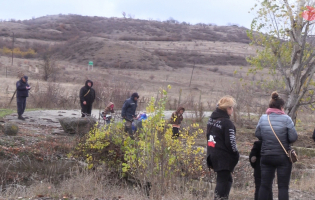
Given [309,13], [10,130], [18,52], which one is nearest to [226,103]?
[309,13]

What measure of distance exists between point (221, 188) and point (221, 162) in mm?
402

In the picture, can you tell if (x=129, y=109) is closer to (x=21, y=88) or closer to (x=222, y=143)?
(x=21, y=88)

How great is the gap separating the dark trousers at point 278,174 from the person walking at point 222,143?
456 millimetres

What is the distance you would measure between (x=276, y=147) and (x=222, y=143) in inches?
29.2

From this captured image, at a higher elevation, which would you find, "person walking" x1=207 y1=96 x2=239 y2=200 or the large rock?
"person walking" x1=207 y1=96 x2=239 y2=200

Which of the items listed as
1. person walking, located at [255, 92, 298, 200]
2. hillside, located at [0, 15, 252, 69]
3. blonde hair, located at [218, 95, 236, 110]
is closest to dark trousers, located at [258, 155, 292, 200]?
person walking, located at [255, 92, 298, 200]

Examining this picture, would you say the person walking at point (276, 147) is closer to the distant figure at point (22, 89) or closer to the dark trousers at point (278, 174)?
the dark trousers at point (278, 174)

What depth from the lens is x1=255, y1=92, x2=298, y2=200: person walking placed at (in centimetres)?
548

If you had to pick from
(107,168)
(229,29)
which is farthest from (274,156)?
(229,29)

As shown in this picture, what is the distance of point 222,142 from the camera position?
5516 millimetres

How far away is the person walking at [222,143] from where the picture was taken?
5461 millimetres

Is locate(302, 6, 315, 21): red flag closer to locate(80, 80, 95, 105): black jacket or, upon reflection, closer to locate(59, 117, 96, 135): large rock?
locate(59, 117, 96, 135): large rock

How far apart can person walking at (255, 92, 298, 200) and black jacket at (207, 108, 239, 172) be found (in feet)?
1.45

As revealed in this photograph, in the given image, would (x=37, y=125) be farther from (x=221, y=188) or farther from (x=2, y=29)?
(x=2, y=29)
